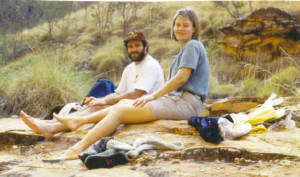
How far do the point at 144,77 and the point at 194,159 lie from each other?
4.30 feet

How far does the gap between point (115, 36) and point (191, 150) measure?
488 inches

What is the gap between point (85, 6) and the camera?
1532cm

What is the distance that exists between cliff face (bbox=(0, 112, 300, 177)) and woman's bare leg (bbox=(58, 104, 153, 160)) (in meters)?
0.09

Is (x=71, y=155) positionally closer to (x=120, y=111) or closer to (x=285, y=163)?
(x=120, y=111)

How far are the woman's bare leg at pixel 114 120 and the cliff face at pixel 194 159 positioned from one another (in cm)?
9

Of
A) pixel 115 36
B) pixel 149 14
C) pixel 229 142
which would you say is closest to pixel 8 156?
pixel 229 142

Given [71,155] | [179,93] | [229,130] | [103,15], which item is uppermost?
[103,15]

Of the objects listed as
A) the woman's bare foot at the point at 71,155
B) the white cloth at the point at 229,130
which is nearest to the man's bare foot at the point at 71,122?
the woman's bare foot at the point at 71,155

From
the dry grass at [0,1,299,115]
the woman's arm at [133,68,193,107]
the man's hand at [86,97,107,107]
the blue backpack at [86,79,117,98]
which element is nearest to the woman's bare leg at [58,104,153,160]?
the woman's arm at [133,68,193,107]

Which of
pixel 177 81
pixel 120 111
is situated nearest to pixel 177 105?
pixel 177 81

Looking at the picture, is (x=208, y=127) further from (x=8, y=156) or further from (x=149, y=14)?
(x=149, y=14)

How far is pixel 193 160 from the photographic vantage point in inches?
82.1

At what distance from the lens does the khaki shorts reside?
2.82 meters

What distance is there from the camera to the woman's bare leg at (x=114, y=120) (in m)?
2.49
